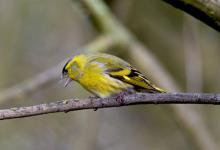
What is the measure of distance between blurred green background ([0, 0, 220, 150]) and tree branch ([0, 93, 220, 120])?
2865 millimetres

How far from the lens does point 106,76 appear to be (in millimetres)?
3785

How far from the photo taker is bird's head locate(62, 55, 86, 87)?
151 inches

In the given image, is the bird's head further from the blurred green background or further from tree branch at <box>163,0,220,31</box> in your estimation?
the blurred green background

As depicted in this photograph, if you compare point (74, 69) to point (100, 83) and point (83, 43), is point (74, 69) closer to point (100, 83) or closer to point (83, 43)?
point (100, 83)

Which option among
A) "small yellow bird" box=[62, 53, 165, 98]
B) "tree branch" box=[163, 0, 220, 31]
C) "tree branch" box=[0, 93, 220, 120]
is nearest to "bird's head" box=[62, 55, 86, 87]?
"small yellow bird" box=[62, 53, 165, 98]

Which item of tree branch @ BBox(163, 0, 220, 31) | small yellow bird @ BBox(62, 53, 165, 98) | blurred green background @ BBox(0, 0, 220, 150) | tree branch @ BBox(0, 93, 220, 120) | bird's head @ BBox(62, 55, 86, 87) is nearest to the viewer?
tree branch @ BBox(163, 0, 220, 31)

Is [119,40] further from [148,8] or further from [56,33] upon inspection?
[56,33]

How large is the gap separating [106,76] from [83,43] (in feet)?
9.19

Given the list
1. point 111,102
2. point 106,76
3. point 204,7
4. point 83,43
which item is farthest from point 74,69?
point 83,43

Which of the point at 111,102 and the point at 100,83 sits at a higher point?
the point at 100,83

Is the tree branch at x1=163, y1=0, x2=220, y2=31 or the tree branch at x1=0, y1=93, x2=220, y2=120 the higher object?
the tree branch at x1=163, y1=0, x2=220, y2=31

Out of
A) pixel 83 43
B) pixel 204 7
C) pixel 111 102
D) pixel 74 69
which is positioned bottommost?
pixel 111 102

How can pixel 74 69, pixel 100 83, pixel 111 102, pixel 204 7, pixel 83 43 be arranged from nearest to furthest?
1. pixel 204 7
2. pixel 111 102
3. pixel 100 83
4. pixel 74 69
5. pixel 83 43

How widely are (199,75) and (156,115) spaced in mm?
1050
